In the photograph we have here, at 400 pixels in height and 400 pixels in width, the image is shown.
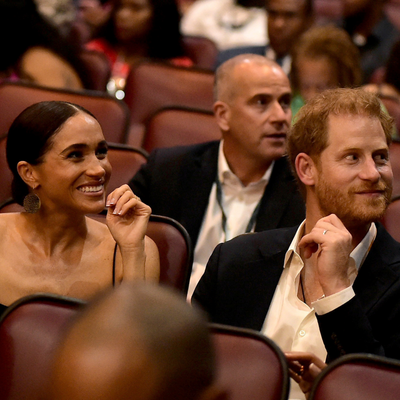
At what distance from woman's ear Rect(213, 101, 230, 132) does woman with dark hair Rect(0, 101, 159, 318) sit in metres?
0.79

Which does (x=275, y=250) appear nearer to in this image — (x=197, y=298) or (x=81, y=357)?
(x=197, y=298)

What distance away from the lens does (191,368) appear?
0.67 metres

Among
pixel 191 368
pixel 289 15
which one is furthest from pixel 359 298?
pixel 289 15

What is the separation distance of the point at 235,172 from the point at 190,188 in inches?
8.0

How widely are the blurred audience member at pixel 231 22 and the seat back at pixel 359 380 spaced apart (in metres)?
3.35

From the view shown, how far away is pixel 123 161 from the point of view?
7.81ft

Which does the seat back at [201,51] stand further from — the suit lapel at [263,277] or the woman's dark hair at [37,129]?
the suit lapel at [263,277]

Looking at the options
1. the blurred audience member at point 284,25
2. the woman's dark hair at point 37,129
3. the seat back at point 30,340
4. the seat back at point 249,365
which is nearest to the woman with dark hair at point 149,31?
the blurred audience member at point 284,25

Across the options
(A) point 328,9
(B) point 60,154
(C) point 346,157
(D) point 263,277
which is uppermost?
(A) point 328,9

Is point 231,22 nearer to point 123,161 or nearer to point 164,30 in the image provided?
point 164,30

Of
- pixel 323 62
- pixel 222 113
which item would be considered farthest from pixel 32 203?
pixel 323 62

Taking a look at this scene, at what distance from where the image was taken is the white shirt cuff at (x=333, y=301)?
1472mm

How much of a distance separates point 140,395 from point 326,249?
94cm

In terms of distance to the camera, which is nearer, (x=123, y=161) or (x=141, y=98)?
(x=123, y=161)
